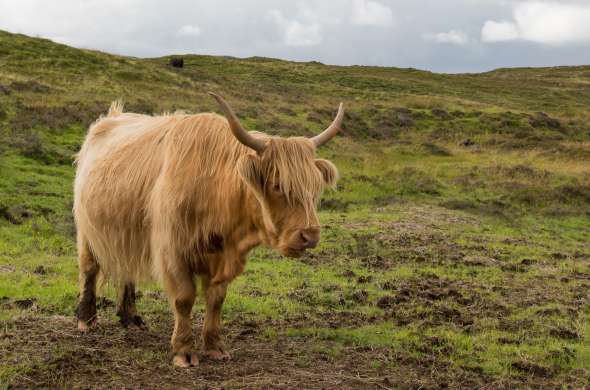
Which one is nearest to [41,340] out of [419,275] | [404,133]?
[419,275]

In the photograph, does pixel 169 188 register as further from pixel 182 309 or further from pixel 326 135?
pixel 326 135

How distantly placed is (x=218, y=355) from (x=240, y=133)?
2.26 meters

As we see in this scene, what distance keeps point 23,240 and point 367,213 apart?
8.73 metres

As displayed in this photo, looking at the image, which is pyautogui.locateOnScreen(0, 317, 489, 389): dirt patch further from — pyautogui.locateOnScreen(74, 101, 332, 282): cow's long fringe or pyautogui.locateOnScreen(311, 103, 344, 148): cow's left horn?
pyautogui.locateOnScreen(311, 103, 344, 148): cow's left horn

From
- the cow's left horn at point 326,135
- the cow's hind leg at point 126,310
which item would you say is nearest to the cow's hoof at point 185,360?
the cow's hind leg at point 126,310

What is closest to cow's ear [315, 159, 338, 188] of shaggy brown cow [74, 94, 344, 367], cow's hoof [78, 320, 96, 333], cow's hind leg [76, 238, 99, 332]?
shaggy brown cow [74, 94, 344, 367]

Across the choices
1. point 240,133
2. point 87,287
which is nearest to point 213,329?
point 87,287

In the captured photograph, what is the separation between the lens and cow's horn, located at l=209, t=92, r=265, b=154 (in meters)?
4.75

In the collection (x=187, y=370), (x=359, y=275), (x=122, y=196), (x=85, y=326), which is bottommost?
(x=359, y=275)

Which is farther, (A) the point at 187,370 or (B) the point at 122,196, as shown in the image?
(B) the point at 122,196

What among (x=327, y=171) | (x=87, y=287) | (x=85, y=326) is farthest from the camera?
(x=87, y=287)

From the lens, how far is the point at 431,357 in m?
6.39

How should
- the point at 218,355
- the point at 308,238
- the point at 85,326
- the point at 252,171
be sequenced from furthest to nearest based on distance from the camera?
1. the point at 85,326
2. the point at 218,355
3. the point at 252,171
4. the point at 308,238

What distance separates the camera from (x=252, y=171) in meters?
4.87
